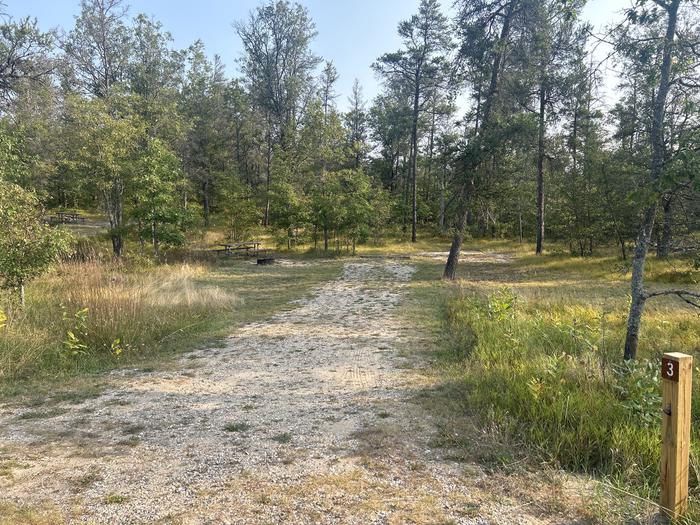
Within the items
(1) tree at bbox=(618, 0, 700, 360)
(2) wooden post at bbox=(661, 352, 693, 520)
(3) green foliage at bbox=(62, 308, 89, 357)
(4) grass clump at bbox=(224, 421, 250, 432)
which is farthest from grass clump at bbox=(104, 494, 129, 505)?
(1) tree at bbox=(618, 0, 700, 360)

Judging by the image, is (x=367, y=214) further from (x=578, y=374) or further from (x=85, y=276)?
(x=578, y=374)

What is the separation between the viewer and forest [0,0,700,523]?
4027 millimetres

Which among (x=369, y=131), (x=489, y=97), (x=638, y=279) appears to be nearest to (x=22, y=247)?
(x=638, y=279)

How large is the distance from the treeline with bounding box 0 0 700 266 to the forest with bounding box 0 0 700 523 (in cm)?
9

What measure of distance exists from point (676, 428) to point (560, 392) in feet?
4.21

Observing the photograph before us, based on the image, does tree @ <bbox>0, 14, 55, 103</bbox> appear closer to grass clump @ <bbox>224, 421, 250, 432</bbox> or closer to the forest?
the forest

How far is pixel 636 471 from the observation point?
280cm

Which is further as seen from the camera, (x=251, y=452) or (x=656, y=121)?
(x=656, y=121)

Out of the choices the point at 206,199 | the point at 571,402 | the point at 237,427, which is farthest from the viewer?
the point at 206,199

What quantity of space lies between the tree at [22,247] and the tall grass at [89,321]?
0.51m

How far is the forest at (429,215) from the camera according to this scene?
4.03 metres

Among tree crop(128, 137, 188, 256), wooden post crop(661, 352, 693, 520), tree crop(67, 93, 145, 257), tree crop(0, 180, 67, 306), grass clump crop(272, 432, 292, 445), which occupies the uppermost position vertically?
tree crop(67, 93, 145, 257)

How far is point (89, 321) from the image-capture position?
19.9 ft

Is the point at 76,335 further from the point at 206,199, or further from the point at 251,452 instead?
the point at 206,199
